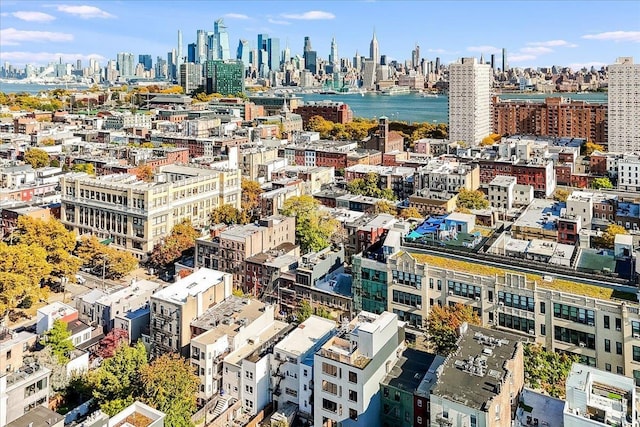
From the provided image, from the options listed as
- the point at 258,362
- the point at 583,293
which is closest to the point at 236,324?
the point at 258,362

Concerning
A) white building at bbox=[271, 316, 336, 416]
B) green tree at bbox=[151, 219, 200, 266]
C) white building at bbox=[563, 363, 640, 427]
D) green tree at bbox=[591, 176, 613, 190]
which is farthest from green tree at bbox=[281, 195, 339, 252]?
green tree at bbox=[591, 176, 613, 190]

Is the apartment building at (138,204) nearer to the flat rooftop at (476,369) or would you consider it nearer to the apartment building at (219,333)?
the apartment building at (219,333)

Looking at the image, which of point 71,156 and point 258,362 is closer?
point 258,362

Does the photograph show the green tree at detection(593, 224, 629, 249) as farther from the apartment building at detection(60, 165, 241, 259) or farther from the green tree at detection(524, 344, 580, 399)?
the apartment building at detection(60, 165, 241, 259)

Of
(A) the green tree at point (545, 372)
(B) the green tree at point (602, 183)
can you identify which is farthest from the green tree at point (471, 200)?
(A) the green tree at point (545, 372)

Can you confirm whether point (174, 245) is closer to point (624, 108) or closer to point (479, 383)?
point (479, 383)

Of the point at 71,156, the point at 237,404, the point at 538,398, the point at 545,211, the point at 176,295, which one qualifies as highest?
the point at 71,156

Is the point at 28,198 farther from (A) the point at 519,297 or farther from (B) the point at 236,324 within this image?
(A) the point at 519,297
